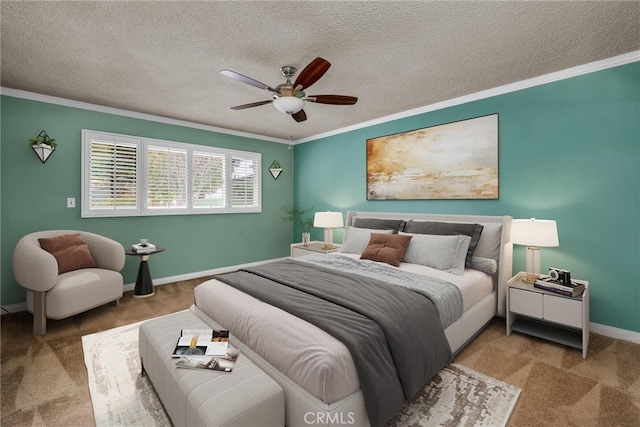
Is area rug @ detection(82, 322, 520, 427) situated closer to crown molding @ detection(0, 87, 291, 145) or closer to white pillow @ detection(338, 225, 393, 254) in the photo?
white pillow @ detection(338, 225, 393, 254)

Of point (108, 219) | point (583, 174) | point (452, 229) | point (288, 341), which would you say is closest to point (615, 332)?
point (583, 174)

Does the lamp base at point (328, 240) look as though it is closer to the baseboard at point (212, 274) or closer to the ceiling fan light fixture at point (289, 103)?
the baseboard at point (212, 274)

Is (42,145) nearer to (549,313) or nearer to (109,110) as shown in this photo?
(109,110)

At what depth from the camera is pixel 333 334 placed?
1.63m

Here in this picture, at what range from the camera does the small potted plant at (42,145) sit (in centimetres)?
346

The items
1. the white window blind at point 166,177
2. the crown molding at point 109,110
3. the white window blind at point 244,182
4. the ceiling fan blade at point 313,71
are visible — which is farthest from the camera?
the white window blind at point 244,182

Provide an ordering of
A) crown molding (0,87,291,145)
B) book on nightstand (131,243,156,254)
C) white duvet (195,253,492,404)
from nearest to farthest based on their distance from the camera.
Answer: white duvet (195,253,492,404)
crown molding (0,87,291,145)
book on nightstand (131,243,156,254)

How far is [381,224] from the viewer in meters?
3.97

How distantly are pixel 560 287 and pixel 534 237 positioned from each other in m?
0.47

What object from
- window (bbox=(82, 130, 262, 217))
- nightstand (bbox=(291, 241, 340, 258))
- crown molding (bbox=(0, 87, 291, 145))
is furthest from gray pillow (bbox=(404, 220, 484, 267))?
crown molding (bbox=(0, 87, 291, 145))

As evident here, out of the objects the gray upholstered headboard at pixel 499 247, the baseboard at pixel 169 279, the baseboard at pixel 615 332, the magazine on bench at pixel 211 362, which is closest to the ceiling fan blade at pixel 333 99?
the gray upholstered headboard at pixel 499 247

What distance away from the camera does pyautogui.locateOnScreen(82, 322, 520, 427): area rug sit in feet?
5.73

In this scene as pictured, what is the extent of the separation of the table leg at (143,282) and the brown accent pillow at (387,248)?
298cm

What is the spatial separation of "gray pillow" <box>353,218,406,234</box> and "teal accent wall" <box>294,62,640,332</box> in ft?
2.72
